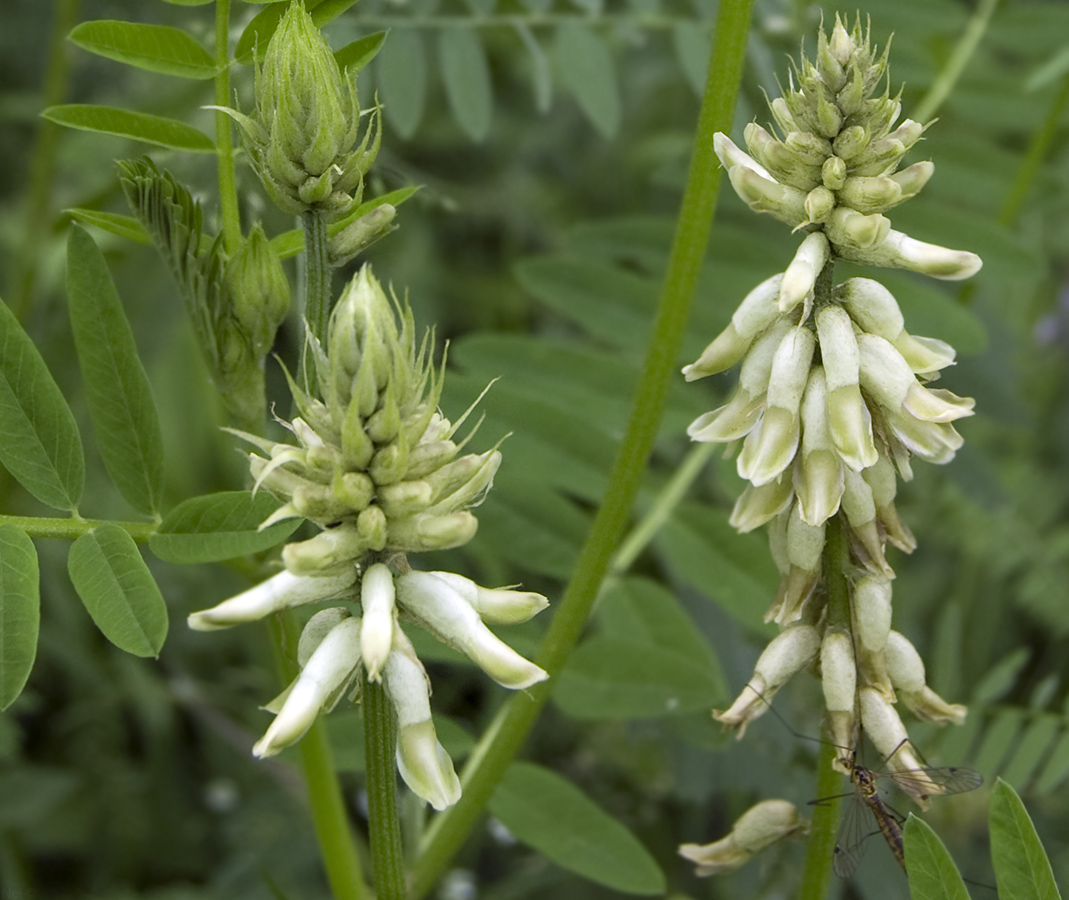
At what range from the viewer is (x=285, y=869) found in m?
2.72

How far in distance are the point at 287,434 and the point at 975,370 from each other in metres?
1.51

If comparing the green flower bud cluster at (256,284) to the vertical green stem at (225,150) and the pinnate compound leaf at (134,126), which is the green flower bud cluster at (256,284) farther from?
the pinnate compound leaf at (134,126)

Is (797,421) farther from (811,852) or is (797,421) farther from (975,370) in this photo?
(975,370)

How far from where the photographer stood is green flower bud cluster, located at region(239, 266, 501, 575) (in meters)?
0.97

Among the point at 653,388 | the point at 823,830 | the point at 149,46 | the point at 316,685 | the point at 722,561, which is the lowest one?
the point at 722,561

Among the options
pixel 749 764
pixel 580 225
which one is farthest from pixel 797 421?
pixel 580 225

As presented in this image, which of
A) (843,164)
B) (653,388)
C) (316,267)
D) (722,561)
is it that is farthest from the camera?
(722,561)

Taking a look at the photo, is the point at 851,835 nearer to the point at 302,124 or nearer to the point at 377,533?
the point at 377,533

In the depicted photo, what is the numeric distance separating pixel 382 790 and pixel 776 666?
0.37 metres

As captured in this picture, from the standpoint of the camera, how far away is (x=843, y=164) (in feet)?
3.66

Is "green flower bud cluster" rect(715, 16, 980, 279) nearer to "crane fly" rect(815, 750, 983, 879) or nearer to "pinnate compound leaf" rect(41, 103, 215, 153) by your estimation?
"crane fly" rect(815, 750, 983, 879)

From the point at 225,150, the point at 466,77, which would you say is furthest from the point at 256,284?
the point at 466,77

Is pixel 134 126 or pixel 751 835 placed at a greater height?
pixel 134 126

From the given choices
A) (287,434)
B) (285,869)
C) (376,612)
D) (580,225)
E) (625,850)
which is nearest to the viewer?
(376,612)
